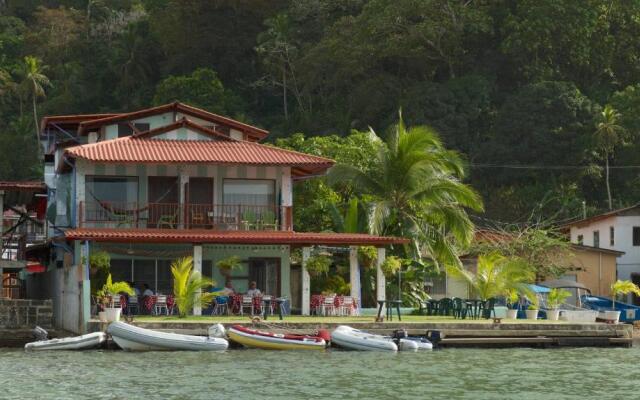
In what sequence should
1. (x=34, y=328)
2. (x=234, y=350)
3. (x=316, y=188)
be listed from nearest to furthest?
(x=234, y=350) < (x=34, y=328) < (x=316, y=188)

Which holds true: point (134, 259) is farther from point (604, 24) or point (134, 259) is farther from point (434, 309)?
point (604, 24)

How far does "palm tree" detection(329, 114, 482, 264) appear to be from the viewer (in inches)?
1889

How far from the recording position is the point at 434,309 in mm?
46531

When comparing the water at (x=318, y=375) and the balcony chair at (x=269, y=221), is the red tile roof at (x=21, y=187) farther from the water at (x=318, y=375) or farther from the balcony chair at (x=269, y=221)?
the water at (x=318, y=375)

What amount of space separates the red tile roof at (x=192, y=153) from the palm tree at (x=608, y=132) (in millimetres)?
33121

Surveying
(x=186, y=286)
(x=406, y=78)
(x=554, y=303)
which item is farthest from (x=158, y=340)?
(x=406, y=78)

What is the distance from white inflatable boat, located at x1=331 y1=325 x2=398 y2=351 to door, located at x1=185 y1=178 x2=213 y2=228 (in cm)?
800

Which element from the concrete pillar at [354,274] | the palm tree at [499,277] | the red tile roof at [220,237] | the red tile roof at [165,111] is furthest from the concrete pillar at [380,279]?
the red tile roof at [165,111]

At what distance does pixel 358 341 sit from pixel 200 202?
9968mm

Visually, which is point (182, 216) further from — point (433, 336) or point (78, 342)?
point (433, 336)

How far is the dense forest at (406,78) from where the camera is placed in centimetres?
7750

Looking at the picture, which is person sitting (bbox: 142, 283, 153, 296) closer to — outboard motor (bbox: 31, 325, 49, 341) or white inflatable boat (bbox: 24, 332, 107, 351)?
outboard motor (bbox: 31, 325, 49, 341)

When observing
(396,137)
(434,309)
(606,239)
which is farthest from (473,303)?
(606,239)

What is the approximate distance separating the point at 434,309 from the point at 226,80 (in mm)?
→ 53951
